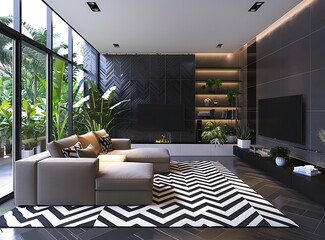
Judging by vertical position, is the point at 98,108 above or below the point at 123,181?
above

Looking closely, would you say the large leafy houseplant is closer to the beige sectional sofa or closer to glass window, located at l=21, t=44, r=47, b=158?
glass window, located at l=21, t=44, r=47, b=158

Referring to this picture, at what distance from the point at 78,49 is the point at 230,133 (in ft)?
15.6

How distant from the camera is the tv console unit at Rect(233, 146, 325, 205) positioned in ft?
10.1

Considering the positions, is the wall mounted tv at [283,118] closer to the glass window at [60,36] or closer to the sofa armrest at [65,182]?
the sofa armrest at [65,182]

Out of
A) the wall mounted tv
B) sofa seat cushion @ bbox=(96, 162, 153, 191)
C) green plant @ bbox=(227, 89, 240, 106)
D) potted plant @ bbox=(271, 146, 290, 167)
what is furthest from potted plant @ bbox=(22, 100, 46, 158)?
green plant @ bbox=(227, 89, 240, 106)

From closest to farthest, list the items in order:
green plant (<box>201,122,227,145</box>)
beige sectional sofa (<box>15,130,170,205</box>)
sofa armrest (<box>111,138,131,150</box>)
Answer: beige sectional sofa (<box>15,130,170,205</box>)
sofa armrest (<box>111,138,131,150</box>)
green plant (<box>201,122,227,145</box>)

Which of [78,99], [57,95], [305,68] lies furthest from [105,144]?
[305,68]

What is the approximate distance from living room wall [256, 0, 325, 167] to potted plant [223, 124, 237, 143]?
1.48 metres

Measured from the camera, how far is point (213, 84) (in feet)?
23.3

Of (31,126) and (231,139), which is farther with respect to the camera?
(231,139)

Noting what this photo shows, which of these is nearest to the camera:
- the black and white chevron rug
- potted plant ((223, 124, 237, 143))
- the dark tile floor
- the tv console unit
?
the dark tile floor

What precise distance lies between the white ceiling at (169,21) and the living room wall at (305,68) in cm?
38

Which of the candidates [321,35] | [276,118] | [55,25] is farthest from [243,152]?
[55,25]

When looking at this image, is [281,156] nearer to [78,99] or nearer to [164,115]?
[164,115]
